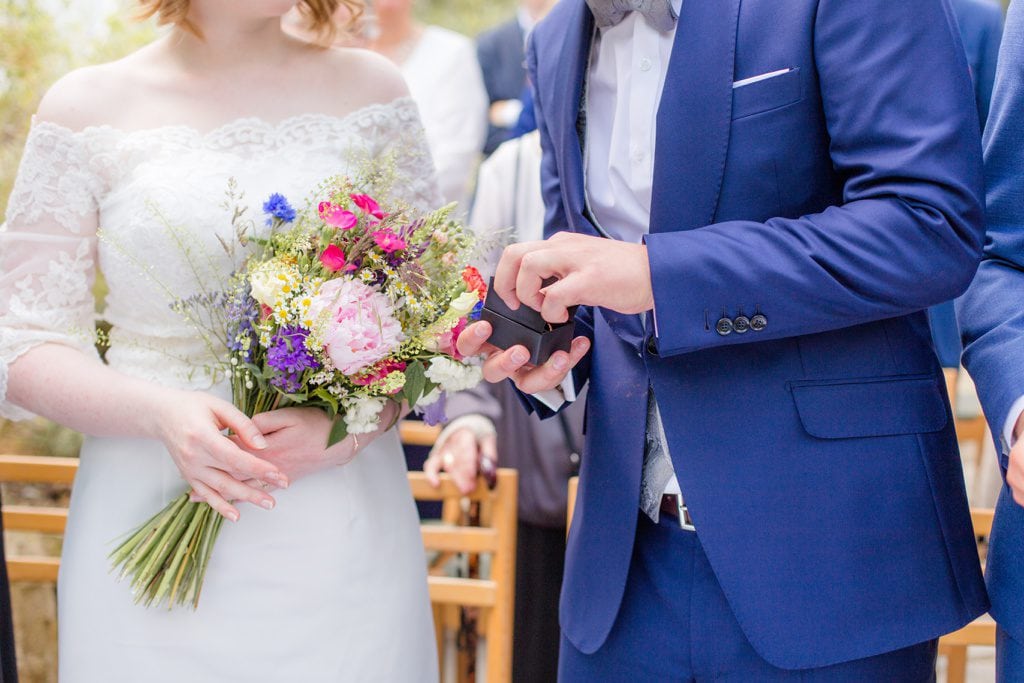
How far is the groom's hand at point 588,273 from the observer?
141 cm

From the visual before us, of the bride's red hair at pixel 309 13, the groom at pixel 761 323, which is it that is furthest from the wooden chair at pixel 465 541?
the bride's red hair at pixel 309 13

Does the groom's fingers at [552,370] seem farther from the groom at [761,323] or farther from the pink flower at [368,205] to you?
the pink flower at [368,205]

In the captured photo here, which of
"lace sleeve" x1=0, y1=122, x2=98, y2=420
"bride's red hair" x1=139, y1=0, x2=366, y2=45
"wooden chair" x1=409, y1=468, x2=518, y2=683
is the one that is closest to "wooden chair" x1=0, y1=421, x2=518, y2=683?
"wooden chair" x1=409, y1=468, x2=518, y2=683

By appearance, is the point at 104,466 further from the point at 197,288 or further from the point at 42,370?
the point at 197,288

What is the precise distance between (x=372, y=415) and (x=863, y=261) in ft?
2.73

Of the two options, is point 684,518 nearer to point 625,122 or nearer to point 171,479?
point 625,122

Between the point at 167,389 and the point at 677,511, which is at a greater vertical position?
the point at 167,389

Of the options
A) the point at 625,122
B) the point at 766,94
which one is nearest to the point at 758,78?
the point at 766,94

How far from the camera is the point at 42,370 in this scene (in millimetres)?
1941

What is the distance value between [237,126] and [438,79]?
7.99 feet

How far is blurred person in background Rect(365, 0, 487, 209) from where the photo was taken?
14.2 ft

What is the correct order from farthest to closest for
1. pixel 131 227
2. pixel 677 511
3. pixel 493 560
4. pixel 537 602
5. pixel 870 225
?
pixel 537 602 → pixel 493 560 → pixel 131 227 → pixel 677 511 → pixel 870 225

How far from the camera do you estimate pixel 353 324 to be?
166 centimetres

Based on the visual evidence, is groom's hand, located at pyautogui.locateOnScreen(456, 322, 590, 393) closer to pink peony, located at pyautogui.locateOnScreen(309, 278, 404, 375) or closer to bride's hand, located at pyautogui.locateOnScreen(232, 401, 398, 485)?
pink peony, located at pyautogui.locateOnScreen(309, 278, 404, 375)
